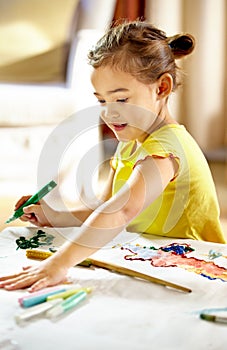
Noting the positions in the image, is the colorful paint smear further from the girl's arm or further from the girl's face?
the girl's face

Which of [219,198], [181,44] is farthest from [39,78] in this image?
[181,44]

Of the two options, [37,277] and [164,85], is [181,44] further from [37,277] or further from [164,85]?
[37,277]

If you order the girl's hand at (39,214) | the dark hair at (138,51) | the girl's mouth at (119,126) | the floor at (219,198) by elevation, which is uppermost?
the dark hair at (138,51)

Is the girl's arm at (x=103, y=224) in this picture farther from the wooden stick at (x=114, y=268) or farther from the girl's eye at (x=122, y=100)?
the girl's eye at (x=122, y=100)

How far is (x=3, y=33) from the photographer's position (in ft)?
8.57

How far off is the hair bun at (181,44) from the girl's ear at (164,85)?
0.20 ft

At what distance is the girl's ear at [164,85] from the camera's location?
4.35ft

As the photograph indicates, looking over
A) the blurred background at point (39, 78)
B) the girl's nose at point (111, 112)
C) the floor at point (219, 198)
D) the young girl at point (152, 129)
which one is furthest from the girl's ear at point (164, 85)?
the blurred background at point (39, 78)

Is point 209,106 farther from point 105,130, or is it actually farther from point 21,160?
point 21,160

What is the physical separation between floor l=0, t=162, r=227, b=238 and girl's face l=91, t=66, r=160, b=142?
0.83m

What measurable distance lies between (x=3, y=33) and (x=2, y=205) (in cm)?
67

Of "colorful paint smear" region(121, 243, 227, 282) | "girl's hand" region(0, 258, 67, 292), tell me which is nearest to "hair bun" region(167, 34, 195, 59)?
"colorful paint smear" region(121, 243, 227, 282)

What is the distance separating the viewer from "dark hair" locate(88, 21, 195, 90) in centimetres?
128

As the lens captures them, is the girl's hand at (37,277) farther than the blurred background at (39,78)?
No
